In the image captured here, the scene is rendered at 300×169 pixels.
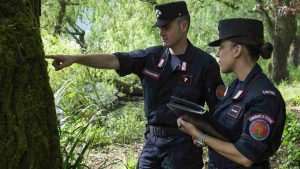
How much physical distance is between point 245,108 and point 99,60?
1.31m

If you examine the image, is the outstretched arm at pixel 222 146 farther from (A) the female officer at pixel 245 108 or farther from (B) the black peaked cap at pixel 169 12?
(B) the black peaked cap at pixel 169 12

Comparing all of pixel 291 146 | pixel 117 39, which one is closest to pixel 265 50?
pixel 291 146

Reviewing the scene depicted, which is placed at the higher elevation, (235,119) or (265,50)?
(265,50)

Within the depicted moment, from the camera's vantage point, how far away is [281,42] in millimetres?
15453

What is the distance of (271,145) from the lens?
2533mm

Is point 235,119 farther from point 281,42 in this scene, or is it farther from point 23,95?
point 281,42

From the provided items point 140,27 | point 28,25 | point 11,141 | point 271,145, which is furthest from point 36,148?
point 140,27

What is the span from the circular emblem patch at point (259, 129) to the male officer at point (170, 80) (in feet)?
3.54

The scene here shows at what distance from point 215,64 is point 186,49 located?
0.25 m

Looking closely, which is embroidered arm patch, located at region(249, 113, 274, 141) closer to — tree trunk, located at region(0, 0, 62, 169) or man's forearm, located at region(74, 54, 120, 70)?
tree trunk, located at region(0, 0, 62, 169)

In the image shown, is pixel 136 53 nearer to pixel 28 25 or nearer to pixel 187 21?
pixel 187 21

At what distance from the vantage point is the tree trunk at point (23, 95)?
91.9 inches

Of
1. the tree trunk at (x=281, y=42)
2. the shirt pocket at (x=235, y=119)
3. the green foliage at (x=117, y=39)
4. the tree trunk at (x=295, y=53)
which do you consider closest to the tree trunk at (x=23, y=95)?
the shirt pocket at (x=235, y=119)

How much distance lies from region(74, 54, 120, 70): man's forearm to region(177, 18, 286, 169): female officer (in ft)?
3.29
